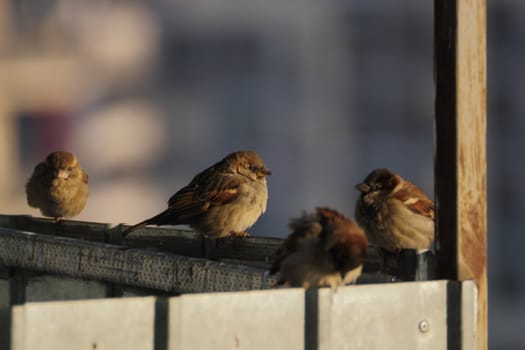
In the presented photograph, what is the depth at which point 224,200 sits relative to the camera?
802 centimetres

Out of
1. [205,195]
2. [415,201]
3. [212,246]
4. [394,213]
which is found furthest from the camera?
[205,195]

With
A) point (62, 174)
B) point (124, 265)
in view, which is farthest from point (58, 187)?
point (124, 265)

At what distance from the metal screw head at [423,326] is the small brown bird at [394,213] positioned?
2840 mm

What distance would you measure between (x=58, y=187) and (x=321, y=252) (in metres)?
6.03

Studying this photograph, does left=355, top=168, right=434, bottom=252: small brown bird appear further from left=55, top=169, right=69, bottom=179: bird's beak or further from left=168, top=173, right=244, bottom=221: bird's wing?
left=55, top=169, right=69, bottom=179: bird's beak

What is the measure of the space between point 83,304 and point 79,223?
3.87 m

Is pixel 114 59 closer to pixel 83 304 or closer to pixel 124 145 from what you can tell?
pixel 124 145

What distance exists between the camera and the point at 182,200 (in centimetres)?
823

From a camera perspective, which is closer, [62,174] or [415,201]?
[415,201]

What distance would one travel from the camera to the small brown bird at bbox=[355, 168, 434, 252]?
710cm

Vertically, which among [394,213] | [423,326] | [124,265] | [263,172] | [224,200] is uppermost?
[263,172]

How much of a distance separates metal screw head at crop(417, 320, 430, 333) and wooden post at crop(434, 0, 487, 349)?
304 millimetres

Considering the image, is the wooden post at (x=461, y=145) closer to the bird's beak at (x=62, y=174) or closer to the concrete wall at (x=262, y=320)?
the concrete wall at (x=262, y=320)

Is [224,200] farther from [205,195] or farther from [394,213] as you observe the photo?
[394,213]
